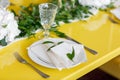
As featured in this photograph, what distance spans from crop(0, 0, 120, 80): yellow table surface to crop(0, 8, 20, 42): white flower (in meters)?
0.04

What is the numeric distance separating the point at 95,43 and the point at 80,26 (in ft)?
0.60

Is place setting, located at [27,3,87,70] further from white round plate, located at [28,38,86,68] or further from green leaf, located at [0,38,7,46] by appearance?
green leaf, located at [0,38,7,46]

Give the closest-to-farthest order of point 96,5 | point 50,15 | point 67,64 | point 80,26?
point 67,64
point 50,15
point 80,26
point 96,5

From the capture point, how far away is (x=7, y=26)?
3.63ft

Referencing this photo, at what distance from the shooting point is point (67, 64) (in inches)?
39.6

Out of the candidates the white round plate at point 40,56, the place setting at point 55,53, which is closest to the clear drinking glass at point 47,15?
the place setting at point 55,53

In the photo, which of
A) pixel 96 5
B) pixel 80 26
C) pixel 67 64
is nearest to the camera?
pixel 67 64

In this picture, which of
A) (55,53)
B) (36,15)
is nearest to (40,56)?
(55,53)

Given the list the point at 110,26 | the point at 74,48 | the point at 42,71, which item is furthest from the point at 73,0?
the point at 42,71

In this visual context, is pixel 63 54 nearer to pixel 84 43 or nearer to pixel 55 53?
pixel 55 53

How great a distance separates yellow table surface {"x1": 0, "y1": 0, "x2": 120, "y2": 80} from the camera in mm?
994

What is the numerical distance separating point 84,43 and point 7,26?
35 cm

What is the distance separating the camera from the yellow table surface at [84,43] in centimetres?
99

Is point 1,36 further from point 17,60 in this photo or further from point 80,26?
point 80,26
